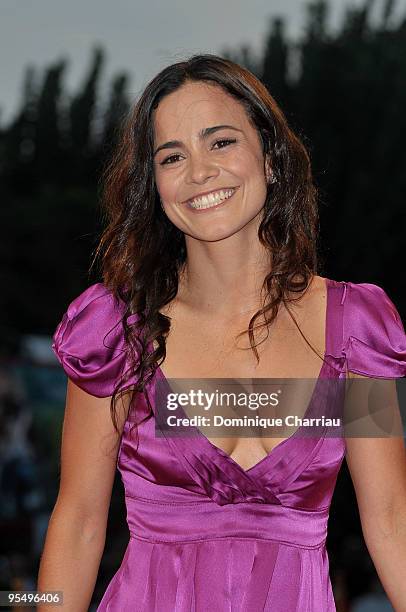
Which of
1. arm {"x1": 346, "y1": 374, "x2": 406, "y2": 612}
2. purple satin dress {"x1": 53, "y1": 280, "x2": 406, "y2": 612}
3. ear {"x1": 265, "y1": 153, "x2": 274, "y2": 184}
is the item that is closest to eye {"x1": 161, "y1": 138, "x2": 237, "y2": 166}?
ear {"x1": 265, "y1": 153, "x2": 274, "y2": 184}

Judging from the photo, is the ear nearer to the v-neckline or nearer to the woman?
the woman

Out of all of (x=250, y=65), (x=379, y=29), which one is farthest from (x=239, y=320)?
(x=379, y=29)

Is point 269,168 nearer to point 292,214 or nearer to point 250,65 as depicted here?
point 292,214

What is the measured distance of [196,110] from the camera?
1.90 metres

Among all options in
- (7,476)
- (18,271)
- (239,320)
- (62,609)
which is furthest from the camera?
(18,271)

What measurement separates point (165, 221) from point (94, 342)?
30cm

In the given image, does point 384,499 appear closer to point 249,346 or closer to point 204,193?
point 249,346

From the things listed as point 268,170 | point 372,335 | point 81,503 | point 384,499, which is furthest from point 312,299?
point 81,503

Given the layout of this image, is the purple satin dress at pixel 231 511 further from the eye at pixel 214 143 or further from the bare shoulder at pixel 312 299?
the eye at pixel 214 143

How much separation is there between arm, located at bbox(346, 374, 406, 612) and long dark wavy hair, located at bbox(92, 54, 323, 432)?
296 millimetres

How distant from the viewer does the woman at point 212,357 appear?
70.8 inches

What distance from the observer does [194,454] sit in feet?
5.94

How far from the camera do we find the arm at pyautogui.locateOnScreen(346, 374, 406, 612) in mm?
1770

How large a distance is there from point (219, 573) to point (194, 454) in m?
0.21
